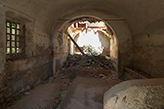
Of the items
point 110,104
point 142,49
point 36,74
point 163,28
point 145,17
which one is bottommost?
point 36,74

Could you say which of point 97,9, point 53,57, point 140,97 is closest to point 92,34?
point 97,9

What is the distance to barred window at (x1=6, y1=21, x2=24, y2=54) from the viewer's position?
3249 millimetres

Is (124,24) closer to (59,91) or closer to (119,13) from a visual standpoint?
(119,13)

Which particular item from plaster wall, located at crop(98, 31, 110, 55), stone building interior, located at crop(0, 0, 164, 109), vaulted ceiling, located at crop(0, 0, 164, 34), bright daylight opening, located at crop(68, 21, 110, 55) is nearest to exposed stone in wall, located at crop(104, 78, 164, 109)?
stone building interior, located at crop(0, 0, 164, 109)

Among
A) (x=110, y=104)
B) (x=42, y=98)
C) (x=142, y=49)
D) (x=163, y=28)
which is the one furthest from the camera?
(x=142, y=49)

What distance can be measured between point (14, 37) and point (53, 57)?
2.26 m

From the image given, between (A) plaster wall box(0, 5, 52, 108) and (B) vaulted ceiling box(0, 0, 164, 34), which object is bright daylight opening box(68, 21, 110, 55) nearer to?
(B) vaulted ceiling box(0, 0, 164, 34)

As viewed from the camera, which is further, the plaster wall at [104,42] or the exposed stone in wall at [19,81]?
the plaster wall at [104,42]

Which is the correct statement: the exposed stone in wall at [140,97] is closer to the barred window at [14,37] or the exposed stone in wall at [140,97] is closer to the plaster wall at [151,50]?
the plaster wall at [151,50]

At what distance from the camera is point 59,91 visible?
3637 millimetres

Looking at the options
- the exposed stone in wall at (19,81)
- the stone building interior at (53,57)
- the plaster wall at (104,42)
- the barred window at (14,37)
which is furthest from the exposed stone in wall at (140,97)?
the plaster wall at (104,42)

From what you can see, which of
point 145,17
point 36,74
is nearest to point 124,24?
point 145,17

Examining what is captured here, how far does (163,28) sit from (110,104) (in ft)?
9.15

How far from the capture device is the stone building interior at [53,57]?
1372 millimetres
